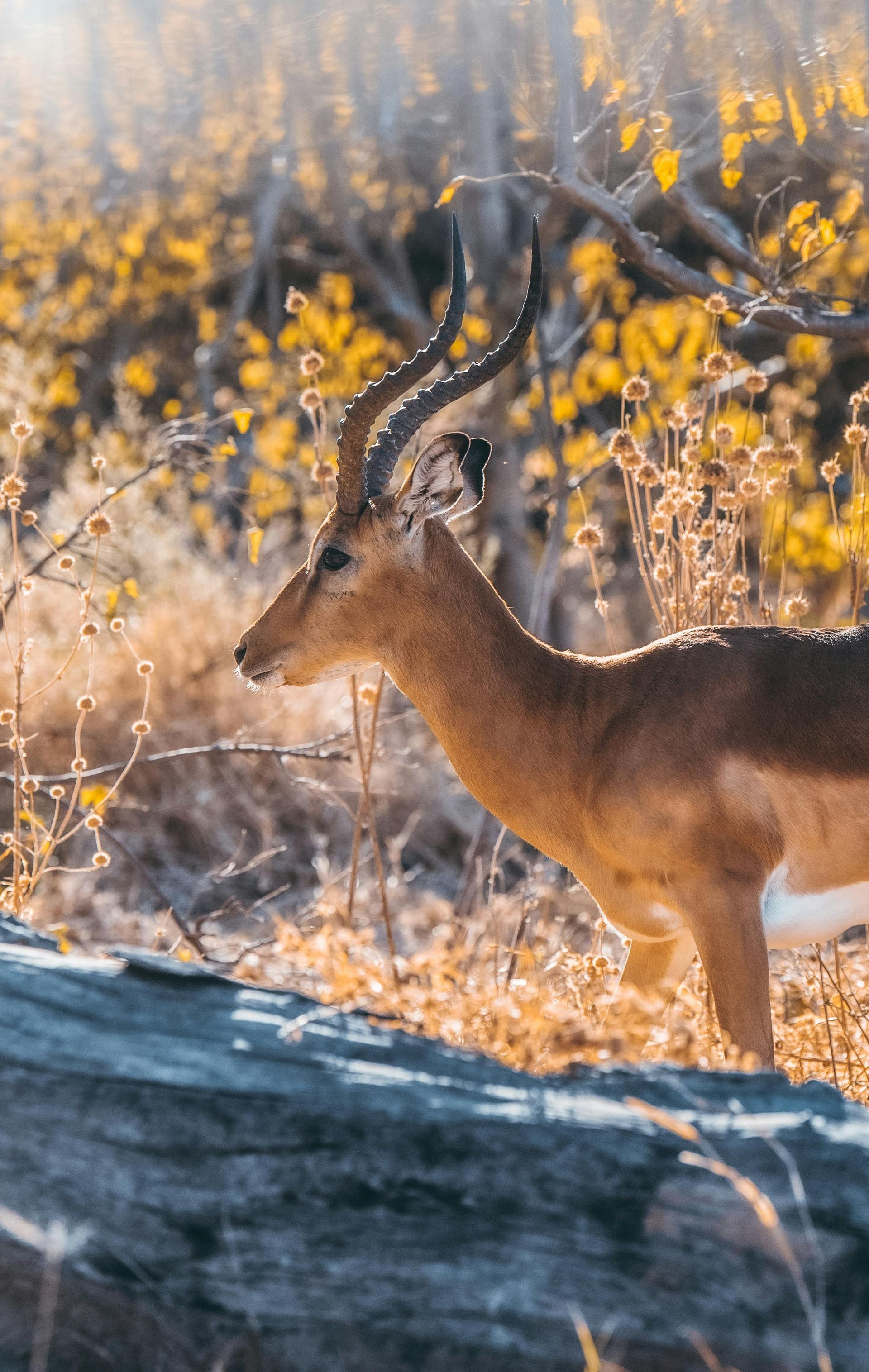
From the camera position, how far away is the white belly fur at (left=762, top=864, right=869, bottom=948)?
423 cm

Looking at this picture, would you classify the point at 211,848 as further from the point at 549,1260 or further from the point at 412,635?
the point at 549,1260

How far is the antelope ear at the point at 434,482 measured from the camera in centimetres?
470

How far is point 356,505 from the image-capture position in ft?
15.7

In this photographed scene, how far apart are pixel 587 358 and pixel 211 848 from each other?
22.9ft

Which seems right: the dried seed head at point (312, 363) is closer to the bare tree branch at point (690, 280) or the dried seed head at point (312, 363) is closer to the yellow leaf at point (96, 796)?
the bare tree branch at point (690, 280)

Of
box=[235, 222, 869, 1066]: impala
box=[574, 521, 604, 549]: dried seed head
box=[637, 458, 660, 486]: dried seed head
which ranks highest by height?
box=[637, 458, 660, 486]: dried seed head

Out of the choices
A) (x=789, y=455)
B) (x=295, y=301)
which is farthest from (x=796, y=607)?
(x=295, y=301)

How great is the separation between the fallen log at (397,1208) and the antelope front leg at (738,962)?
1372 mm

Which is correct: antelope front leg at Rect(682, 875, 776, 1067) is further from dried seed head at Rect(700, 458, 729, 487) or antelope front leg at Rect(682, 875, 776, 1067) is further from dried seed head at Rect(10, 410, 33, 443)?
dried seed head at Rect(10, 410, 33, 443)

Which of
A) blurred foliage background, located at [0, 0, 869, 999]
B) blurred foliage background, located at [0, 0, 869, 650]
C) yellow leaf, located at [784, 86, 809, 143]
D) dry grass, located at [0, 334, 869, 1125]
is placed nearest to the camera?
dry grass, located at [0, 334, 869, 1125]

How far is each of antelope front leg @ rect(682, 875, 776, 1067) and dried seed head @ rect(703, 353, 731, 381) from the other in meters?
1.99

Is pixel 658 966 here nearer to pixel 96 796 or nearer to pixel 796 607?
pixel 796 607

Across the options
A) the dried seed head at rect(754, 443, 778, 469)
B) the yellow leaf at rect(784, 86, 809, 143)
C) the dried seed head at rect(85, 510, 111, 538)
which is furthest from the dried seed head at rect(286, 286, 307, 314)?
the yellow leaf at rect(784, 86, 809, 143)

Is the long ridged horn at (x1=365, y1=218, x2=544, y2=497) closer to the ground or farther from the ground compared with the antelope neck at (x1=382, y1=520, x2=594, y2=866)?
farther from the ground
